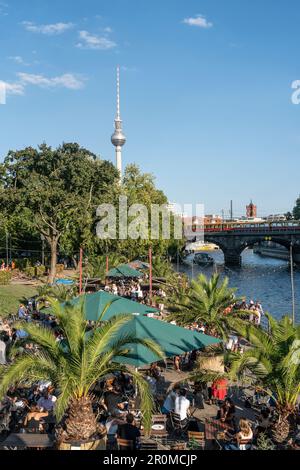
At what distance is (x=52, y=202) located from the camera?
38.5 m

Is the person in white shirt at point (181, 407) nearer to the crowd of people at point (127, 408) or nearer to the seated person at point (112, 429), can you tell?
the crowd of people at point (127, 408)

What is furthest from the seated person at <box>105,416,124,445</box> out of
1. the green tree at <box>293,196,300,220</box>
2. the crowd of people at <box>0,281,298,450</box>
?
the green tree at <box>293,196,300,220</box>

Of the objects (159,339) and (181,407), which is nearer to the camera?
(181,407)

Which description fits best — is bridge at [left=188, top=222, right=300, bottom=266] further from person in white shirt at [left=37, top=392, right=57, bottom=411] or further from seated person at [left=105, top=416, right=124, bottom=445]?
seated person at [left=105, top=416, right=124, bottom=445]

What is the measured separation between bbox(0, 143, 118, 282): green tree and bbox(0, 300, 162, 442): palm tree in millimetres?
28528

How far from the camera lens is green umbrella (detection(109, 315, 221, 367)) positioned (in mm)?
11078

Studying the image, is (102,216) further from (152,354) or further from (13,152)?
(152,354)

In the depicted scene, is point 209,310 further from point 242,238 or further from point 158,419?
point 242,238

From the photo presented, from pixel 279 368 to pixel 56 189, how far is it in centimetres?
3094

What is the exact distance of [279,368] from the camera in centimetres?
962

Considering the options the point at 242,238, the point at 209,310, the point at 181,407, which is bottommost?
the point at 181,407

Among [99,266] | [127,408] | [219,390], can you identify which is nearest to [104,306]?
[127,408]

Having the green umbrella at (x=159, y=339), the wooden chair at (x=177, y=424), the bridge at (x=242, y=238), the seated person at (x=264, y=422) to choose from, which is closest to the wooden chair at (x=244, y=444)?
the seated person at (x=264, y=422)

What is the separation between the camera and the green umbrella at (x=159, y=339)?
1108 centimetres
